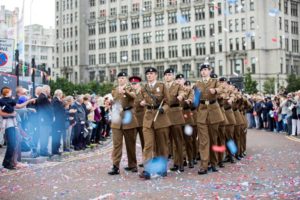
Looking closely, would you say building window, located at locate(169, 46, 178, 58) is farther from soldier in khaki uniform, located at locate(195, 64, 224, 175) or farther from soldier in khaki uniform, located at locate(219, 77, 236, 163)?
soldier in khaki uniform, located at locate(195, 64, 224, 175)

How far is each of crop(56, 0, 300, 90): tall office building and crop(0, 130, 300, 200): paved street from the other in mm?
72298

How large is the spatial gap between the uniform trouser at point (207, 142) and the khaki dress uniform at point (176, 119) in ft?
1.58

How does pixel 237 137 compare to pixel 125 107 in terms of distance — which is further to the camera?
pixel 237 137

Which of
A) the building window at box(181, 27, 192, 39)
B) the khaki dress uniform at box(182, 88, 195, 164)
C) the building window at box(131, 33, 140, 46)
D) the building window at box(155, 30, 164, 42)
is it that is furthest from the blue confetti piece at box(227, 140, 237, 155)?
the building window at box(131, 33, 140, 46)

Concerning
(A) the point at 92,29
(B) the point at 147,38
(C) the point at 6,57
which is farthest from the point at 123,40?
(C) the point at 6,57

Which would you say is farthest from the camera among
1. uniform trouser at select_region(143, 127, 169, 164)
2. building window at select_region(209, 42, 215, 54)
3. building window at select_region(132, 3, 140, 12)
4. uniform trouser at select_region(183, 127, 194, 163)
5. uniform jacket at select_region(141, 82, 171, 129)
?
building window at select_region(132, 3, 140, 12)

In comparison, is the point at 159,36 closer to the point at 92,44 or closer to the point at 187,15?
the point at 187,15

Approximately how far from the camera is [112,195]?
823cm

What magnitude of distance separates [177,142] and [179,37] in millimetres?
87654

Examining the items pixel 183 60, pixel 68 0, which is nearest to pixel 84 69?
pixel 68 0

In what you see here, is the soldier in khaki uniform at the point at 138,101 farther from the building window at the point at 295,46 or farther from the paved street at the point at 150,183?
the building window at the point at 295,46

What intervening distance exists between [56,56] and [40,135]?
108 metres

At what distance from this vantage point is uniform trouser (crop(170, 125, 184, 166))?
37.3 feet

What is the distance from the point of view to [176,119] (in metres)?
11.3
